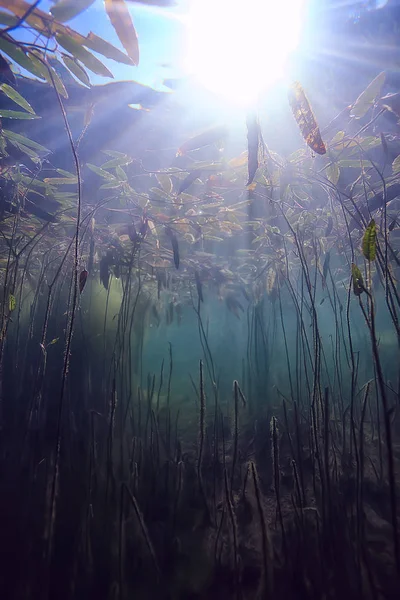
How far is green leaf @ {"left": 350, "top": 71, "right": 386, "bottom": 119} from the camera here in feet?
4.09

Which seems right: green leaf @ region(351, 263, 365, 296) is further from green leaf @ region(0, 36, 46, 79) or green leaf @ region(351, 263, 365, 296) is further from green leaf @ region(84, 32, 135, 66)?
green leaf @ region(0, 36, 46, 79)

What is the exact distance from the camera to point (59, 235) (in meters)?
3.09

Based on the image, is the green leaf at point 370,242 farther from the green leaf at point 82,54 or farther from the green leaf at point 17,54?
the green leaf at point 17,54

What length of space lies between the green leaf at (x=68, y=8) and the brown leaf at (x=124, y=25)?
0.05 m

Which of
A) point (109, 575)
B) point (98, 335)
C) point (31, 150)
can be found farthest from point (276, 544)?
point (98, 335)

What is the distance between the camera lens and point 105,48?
0.90 meters

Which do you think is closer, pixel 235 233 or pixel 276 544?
pixel 276 544

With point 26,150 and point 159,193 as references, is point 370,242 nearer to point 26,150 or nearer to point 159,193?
point 159,193

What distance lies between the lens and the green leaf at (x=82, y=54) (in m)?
0.87

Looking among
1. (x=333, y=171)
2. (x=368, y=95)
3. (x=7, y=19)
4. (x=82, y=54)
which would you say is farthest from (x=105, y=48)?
(x=333, y=171)

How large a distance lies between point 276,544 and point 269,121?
1824mm

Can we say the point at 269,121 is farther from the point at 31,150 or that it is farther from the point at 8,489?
the point at 8,489

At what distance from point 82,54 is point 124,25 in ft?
0.48

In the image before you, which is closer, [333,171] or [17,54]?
[17,54]
